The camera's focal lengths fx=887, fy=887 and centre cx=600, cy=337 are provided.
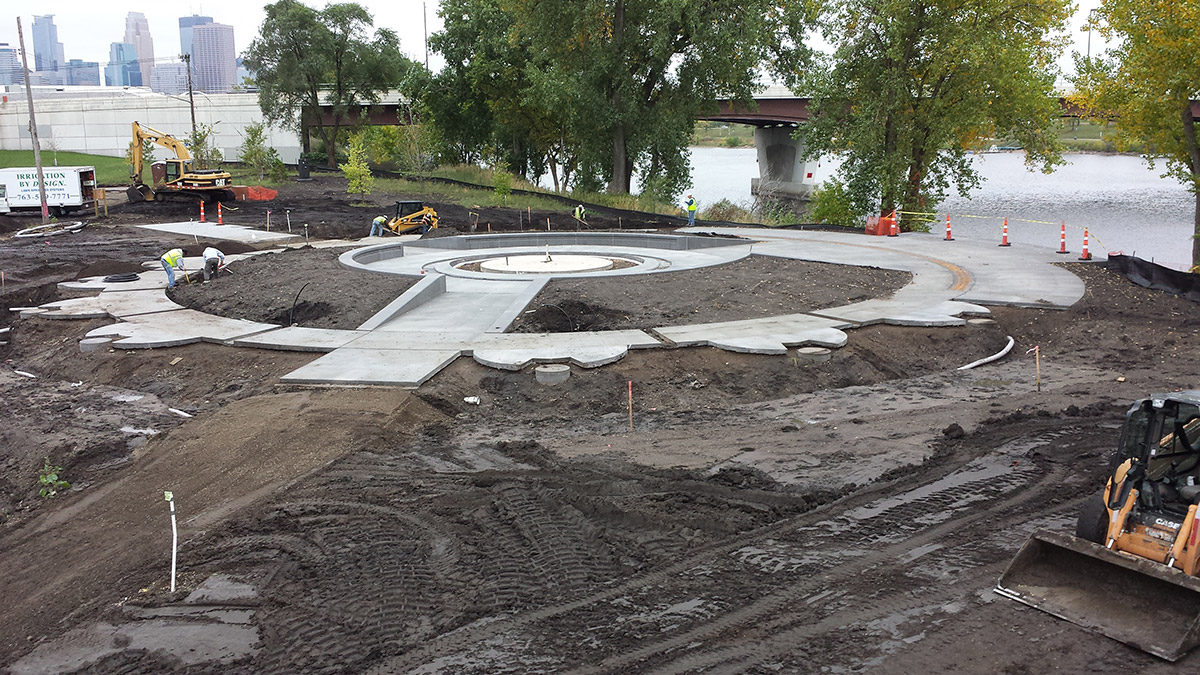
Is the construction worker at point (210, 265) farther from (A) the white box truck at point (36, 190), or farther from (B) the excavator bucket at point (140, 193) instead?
(B) the excavator bucket at point (140, 193)

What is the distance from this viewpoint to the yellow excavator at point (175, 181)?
4011cm

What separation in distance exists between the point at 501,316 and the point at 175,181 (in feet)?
103

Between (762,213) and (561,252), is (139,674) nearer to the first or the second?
(561,252)

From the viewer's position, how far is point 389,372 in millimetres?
12133

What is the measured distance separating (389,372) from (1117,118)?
943 inches

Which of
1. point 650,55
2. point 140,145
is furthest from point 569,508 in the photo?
point 140,145

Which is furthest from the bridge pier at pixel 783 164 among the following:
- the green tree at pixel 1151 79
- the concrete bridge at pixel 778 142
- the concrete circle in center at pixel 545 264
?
the concrete circle in center at pixel 545 264

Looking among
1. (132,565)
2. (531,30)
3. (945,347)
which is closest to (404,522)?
(132,565)

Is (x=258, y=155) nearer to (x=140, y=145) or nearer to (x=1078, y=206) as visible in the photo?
(x=140, y=145)

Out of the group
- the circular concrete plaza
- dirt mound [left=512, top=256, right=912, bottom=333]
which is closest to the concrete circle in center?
the circular concrete plaza

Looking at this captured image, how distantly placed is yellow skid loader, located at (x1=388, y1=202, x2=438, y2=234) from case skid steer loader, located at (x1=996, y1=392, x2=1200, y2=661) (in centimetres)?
2477

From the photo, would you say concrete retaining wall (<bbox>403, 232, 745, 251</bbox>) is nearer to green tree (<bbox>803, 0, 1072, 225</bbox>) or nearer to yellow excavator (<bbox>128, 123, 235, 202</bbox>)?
green tree (<bbox>803, 0, 1072, 225</bbox>)

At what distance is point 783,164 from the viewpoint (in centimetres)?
6019

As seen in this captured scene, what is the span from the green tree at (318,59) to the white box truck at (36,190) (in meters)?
21.1
